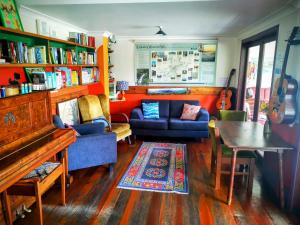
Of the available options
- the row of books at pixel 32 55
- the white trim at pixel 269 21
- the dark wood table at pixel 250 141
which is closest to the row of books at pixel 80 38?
the row of books at pixel 32 55

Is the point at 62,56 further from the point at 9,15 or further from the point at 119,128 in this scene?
the point at 119,128

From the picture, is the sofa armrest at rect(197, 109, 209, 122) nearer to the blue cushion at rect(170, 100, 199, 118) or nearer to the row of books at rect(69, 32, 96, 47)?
the blue cushion at rect(170, 100, 199, 118)

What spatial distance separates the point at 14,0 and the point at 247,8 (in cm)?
267

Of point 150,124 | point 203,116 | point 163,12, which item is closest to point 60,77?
point 163,12

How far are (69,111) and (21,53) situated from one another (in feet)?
4.46

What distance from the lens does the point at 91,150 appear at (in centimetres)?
280

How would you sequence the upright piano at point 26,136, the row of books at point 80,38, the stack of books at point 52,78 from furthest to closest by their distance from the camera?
the row of books at point 80,38
the stack of books at point 52,78
the upright piano at point 26,136

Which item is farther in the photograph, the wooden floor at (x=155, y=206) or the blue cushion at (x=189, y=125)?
the blue cushion at (x=189, y=125)

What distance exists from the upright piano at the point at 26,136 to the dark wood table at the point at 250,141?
1.71 metres

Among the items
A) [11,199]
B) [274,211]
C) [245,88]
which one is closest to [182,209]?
[274,211]

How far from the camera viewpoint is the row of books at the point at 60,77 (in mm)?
2615

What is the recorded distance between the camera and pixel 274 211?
2217mm

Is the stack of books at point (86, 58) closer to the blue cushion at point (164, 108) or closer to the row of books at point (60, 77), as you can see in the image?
the row of books at point (60, 77)

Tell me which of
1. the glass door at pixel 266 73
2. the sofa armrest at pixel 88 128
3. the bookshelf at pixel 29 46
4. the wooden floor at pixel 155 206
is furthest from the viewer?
the glass door at pixel 266 73
